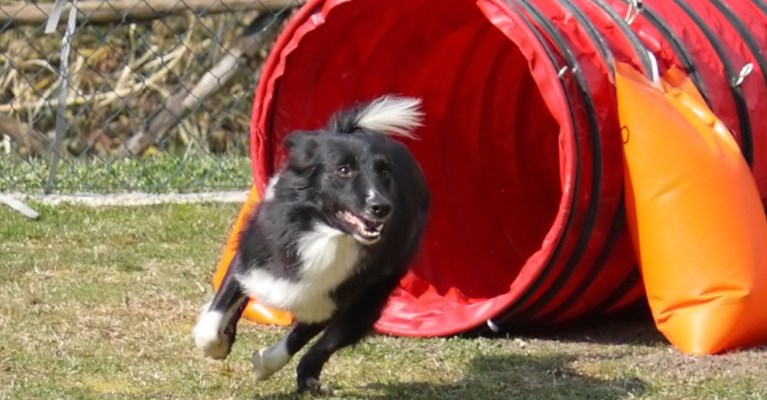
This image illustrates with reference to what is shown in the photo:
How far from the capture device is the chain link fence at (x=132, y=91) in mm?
8664

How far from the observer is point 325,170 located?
468cm

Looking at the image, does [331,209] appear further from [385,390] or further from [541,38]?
[541,38]

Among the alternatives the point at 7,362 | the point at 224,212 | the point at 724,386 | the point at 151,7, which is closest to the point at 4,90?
the point at 151,7

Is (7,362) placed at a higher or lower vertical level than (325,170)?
lower

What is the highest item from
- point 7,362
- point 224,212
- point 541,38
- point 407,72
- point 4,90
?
point 541,38

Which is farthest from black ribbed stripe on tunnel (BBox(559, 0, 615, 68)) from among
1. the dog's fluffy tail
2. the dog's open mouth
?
the dog's open mouth

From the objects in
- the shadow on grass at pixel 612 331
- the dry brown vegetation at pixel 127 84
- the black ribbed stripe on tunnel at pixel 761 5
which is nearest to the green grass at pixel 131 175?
the dry brown vegetation at pixel 127 84

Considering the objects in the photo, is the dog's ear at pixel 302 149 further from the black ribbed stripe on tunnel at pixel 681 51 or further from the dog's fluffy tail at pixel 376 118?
the black ribbed stripe on tunnel at pixel 681 51

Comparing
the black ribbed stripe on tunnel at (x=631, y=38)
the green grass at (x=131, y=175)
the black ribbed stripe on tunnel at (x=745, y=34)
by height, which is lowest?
the green grass at (x=131, y=175)

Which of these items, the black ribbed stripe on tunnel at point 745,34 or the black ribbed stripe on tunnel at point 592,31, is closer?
the black ribbed stripe on tunnel at point 592,31

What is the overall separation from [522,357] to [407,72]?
1.60 metres

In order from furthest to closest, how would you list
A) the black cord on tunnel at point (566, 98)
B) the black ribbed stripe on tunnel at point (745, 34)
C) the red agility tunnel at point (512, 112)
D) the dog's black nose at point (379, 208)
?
the black ribbed stripe on tunnel at point (745, 34) → the red agility tunnel at point (512, 112) → the black cord on tunnel at point (566, 98) → the dog's black nose at point (379, 208)

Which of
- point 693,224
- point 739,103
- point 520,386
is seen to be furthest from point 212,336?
point 739,103

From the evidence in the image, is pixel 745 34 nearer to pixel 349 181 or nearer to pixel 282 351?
pixel 349 181
